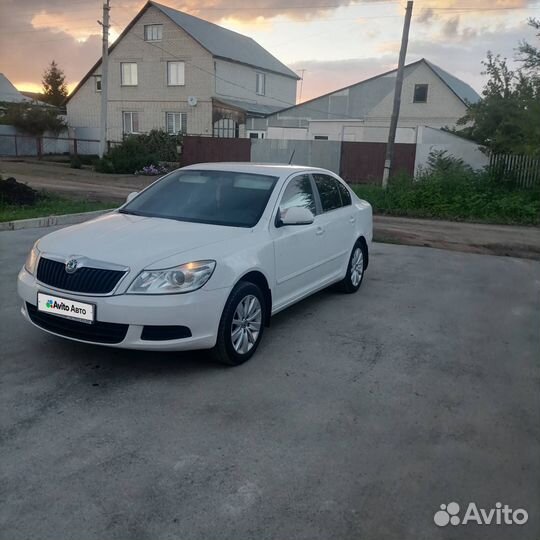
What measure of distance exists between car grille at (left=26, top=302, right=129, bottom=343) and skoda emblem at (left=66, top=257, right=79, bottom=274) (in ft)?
1.19

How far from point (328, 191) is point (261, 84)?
3825 centimetres

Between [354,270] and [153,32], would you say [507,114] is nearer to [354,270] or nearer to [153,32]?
[354,270]

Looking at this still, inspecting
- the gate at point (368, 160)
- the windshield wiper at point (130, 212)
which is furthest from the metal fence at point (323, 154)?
the windshield wiper at point (130, 212)

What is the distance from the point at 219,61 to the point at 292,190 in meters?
34.3

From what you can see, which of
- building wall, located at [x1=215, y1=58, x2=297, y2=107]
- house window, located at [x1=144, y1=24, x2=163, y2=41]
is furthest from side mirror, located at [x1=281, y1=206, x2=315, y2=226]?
house window, located at [x1=144, y1=24, x2=163, y2=41]

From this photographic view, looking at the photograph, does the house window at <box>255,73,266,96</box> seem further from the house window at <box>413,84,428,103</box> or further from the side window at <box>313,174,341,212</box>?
the side window at <box>313,174,341,212</box>

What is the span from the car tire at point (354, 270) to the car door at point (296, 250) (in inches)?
35.9

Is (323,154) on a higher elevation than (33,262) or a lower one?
higher

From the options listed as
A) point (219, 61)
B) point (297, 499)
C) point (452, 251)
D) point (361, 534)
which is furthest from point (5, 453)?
point (219, 61)

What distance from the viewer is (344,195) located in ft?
23.0

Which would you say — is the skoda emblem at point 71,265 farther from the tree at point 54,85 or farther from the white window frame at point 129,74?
the tree at point 54,85

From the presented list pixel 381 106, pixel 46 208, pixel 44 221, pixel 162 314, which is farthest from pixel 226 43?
pixel 162 314

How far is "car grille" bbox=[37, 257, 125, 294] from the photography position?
4.14 m

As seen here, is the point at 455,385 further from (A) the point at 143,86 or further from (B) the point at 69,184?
(A) the point at 143,86
